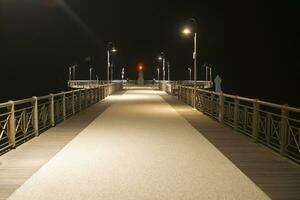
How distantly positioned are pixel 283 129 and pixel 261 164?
1.17m

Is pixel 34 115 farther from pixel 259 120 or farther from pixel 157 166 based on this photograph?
pixel 259 120

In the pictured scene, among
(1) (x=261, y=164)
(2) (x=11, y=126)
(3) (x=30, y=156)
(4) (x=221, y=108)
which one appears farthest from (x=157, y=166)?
(4) (x=221, y=108)

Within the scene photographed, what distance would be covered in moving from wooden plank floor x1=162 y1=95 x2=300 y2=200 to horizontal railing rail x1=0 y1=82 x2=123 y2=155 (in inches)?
198

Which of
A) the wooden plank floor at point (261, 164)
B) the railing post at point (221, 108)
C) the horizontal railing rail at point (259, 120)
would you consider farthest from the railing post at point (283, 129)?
the railing post at point (221, 108)

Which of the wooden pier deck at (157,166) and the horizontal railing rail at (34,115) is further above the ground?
the horizontal railing rail at (34,115)

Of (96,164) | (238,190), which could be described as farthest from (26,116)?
(238,190)

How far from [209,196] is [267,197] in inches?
32.8

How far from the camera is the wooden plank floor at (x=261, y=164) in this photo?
21.1ft

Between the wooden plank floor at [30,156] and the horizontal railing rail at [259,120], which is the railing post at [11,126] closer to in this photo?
the wooden plank floor at [30,156]

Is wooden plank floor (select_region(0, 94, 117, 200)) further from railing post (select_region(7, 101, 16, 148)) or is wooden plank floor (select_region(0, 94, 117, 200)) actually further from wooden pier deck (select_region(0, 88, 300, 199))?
railing post (select_region(7, 101, 16, 148))

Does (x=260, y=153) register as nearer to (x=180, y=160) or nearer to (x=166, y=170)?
(x=180, y=160)

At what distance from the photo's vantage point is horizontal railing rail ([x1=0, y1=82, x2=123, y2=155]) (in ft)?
32.2

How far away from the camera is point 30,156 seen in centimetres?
901

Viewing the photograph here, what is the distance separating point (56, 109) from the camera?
15352 mm
